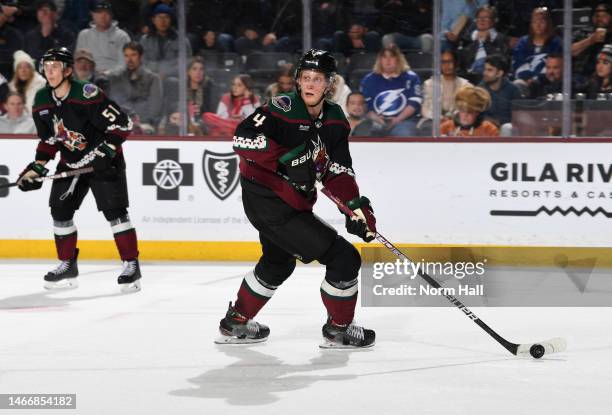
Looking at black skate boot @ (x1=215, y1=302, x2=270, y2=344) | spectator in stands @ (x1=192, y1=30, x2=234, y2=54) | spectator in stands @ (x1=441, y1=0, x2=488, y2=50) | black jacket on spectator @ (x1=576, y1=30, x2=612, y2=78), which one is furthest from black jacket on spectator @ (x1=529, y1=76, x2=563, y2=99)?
black skate boot @ (x1=215, y1=302, x2=270, y2=344)

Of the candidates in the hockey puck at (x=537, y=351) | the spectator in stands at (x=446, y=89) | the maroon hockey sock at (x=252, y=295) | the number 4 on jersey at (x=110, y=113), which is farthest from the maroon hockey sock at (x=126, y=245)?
the hockey puck at (x=537, y=351)

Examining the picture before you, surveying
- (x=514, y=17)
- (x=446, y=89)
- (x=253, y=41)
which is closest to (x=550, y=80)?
(x=514, y=17)

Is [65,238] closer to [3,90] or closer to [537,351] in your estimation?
[3,90]

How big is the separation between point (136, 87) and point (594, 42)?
2873 mm

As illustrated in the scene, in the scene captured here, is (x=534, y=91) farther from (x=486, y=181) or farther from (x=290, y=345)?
(x=290, y=345)

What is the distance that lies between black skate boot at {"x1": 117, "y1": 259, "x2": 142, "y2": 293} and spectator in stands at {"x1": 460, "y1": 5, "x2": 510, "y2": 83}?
243cm

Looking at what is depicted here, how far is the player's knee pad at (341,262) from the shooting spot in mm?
3779

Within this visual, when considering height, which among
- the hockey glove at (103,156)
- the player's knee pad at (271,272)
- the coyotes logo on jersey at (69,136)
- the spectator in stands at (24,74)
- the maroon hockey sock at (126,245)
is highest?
the spectator in stands at (24,74)

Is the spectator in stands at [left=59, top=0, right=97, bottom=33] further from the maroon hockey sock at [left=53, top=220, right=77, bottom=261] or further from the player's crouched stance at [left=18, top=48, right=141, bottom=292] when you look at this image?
the maroon hockey sock at [left=53, top=220, right=77, bottom=261]

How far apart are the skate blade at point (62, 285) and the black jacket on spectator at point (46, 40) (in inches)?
75.7

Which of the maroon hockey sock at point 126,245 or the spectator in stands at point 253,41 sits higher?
the spectator in stands at point 253,41

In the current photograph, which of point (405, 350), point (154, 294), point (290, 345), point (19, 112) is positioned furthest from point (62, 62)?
point (405, 350)

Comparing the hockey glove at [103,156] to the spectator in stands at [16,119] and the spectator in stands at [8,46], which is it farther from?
the spectator in stands at [8,46]

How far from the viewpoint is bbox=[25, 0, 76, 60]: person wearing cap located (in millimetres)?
6770
